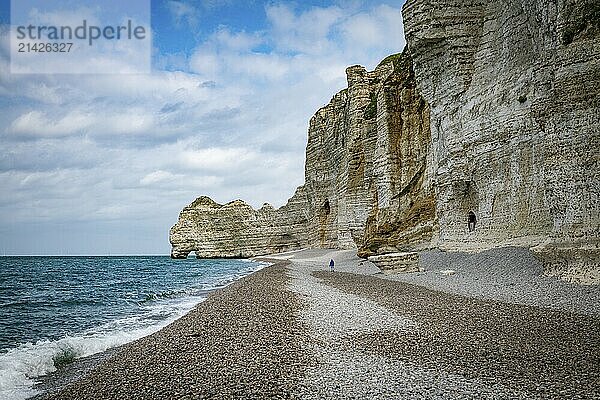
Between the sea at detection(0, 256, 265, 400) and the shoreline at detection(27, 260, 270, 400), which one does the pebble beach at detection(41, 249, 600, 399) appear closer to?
the shoreline at detection(27, 260, 270, 400)

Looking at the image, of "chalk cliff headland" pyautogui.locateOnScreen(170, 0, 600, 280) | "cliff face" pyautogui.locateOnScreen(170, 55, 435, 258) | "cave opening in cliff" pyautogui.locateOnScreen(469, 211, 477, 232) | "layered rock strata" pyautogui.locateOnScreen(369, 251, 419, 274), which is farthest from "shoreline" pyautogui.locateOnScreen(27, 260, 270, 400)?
"cliff face" pyautogui.locateOnScreen(170, 55, 435, 258)

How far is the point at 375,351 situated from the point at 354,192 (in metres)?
39.1

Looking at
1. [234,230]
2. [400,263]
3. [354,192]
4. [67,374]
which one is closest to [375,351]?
[67,374]

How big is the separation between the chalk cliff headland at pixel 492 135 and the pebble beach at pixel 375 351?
4.02 metres

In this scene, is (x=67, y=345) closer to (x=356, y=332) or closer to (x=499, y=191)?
(x=356, y=332)

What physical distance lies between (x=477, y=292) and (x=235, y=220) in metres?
67.5

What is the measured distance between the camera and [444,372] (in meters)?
6.65

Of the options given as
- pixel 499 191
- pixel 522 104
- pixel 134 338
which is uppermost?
pixel 522 104

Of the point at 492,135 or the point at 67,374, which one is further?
the point at 492,135

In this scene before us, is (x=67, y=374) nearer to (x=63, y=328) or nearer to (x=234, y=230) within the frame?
(x=63, y=328)

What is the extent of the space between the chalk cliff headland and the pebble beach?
4.02 meters

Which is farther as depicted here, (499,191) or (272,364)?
(499,191)

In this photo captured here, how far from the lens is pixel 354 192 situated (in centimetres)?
4681

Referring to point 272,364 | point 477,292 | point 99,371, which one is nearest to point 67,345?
point 99,371
